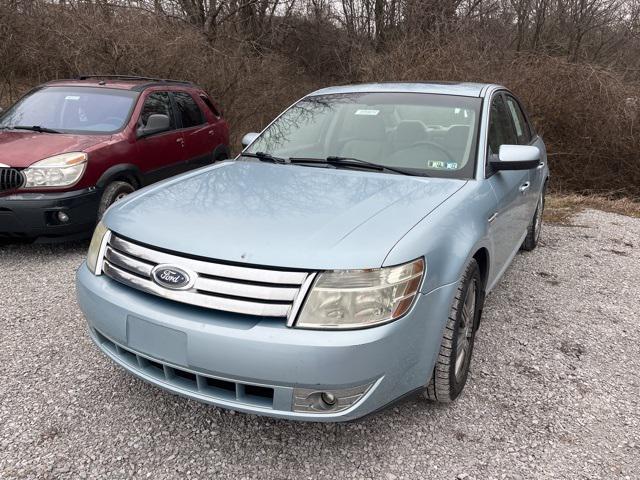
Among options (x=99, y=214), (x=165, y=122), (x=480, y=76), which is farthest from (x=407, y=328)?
(x=480, y=76)

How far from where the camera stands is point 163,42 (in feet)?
33.6

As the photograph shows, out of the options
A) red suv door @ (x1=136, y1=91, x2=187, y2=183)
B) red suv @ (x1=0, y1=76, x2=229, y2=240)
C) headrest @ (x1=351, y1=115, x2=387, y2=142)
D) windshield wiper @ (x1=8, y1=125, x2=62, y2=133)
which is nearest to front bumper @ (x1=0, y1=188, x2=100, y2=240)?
red suv @ (x1=0, y1=76, x2=229, y2=240)

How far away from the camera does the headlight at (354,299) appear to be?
6.40 ft

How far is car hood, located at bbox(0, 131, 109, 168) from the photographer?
4.49 m

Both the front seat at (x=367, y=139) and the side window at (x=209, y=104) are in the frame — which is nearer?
the front seat at (x=367, y=139)

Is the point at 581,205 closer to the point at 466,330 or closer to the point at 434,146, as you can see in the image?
the point at 434,146

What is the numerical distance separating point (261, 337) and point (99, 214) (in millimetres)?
3516

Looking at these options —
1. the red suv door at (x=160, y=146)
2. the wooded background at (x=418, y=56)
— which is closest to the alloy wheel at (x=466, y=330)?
the red suv door at (x=160, y=146)

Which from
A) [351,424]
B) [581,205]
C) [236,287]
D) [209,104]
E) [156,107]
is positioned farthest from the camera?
[581,205]

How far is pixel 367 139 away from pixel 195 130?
3.69 m

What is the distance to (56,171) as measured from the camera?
4.48 meters

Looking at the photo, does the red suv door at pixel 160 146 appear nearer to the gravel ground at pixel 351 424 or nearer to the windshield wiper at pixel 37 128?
the windshield wiper at pixel 37 128

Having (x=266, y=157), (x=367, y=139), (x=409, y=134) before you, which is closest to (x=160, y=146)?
(x=266, y=157)

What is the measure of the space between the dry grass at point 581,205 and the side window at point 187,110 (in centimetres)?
490
